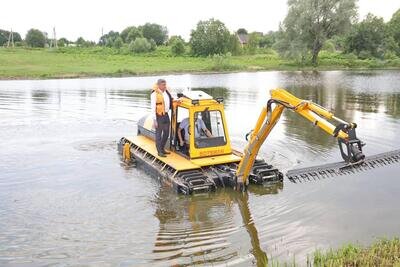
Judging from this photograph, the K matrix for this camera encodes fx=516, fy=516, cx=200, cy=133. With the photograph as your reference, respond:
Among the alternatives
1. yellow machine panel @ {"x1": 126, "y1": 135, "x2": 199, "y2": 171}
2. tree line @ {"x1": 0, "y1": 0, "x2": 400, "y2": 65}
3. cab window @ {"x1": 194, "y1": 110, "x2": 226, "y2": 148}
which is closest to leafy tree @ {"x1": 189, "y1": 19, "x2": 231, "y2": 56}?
tree line @ {"x1": 0, "y1": 0, "x2": 400, "y2": 65}

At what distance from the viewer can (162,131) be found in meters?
13.6

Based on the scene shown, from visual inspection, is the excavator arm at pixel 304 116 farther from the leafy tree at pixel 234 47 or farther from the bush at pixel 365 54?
the leafy tree at pixel 234 47

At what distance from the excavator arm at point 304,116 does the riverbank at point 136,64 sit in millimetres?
38022

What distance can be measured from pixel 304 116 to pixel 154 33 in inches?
3884

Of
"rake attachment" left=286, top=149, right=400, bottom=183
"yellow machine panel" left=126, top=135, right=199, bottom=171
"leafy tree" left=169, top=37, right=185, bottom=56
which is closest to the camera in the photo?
"rake attachment" left=286, top=149, right=400, bottom=183

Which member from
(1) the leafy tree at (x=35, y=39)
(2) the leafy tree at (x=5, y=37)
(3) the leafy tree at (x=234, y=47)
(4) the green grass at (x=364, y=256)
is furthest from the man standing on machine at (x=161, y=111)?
(2) the leafy tree at (x=5, y=37)

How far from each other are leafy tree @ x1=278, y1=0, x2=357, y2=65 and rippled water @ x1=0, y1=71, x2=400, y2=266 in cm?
4223

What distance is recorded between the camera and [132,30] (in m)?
102

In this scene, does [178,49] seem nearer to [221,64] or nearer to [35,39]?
[221,64]

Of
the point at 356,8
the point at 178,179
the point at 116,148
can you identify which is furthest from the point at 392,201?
the point at 356,8

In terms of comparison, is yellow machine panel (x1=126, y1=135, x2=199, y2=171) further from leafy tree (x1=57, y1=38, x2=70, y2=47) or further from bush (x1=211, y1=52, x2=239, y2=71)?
leafy tree (x1=57, y1=38, x2=70, y2=47)

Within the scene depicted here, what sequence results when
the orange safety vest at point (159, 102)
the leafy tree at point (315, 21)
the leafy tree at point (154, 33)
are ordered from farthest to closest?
the leafy tree at point (154, 33)
the leafy tree at point (315, 21)
the orange safety vest at point (159, 102)

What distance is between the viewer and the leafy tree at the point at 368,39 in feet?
229

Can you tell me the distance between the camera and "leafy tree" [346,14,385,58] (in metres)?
69.9
